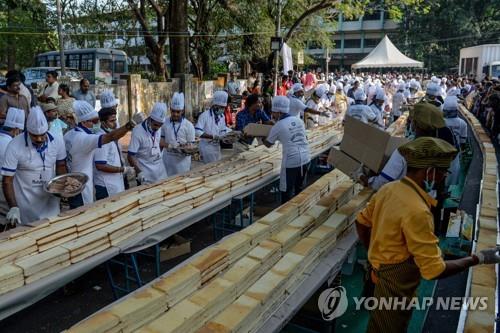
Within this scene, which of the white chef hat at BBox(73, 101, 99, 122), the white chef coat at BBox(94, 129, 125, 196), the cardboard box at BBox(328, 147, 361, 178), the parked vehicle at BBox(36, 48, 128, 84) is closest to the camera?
the white chef hat at BBox(73, 101, 99, 122)

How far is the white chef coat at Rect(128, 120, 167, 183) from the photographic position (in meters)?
4.51

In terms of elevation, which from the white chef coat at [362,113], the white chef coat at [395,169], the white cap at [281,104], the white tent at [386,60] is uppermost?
the white tent at [386,60]

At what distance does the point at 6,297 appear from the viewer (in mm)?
2506

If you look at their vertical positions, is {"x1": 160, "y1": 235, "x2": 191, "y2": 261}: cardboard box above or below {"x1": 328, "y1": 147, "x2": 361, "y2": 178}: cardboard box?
below

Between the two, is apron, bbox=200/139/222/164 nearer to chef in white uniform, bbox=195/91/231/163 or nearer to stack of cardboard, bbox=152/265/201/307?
chef in white uniform, bbox=195/91/231/163

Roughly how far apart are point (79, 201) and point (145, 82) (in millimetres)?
9276

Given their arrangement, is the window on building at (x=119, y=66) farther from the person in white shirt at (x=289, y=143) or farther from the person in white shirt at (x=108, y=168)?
the person in white shirt at (x=108, y=168)

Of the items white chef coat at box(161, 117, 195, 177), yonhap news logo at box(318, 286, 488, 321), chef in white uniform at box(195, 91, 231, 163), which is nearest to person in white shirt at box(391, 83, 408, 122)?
chef in white uniform at box(195, 91, 231, 163)

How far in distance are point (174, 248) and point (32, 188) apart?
67.7 inches

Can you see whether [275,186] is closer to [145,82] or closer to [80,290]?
[80,290]

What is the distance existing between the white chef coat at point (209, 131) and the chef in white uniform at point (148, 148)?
3.52 ft

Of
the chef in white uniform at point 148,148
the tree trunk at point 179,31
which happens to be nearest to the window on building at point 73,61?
the tree trunk at point 179,31

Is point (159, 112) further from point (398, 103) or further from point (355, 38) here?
point (355, 38)

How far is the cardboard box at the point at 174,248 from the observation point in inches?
188
